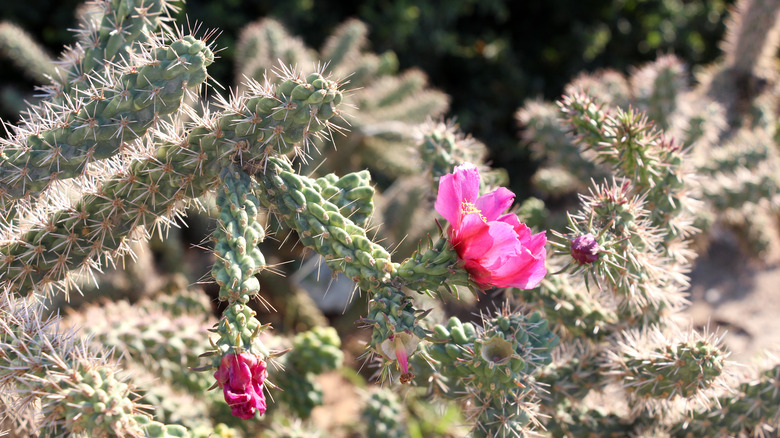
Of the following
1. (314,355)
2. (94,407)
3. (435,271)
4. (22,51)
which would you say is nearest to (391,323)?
(435,271)

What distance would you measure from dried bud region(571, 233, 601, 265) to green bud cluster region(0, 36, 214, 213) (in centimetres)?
91

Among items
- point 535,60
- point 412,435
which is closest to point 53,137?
point 412,435

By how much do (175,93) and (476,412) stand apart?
3.38 feet

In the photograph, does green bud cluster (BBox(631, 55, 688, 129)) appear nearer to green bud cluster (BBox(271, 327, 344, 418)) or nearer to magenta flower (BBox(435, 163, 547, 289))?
green bud cluster (BBox(271, 327, 344, 418))

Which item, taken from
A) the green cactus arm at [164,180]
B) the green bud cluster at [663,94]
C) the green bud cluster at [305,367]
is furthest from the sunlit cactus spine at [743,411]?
the green bud cluster at [663,94]

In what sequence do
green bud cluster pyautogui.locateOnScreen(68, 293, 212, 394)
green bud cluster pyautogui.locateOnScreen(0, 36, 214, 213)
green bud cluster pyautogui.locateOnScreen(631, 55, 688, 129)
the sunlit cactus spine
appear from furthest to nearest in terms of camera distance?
green bud cluster pyautogui.locateOnScreen(631, 55, 688, 129) → green bud cluster pyautogui.locateOnScreen(68, 293, 212, 394) → the sunlit cactus spine → green bud cluster pyautogui.locateOnScreen(0, 36, 214, 213)

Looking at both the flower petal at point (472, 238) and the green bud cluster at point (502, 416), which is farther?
the green bud cluster at point (502, 416)

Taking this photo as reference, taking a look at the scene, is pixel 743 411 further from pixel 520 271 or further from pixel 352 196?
pixel 352 196

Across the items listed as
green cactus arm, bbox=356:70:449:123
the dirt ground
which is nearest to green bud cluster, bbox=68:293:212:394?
green cactus arm, bbox=356:70:449:123

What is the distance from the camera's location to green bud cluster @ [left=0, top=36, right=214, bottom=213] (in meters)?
1.39

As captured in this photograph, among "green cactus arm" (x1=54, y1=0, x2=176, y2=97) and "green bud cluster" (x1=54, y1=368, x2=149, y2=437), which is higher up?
"green cactus arm" (x1=54, y1=0, x2=176, y2=97)

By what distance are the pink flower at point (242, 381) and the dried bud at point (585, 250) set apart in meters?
0.72

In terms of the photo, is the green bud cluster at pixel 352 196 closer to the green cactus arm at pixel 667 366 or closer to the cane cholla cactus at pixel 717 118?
the green cactus arm at pixel 667 366

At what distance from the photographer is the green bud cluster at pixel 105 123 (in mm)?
1393
